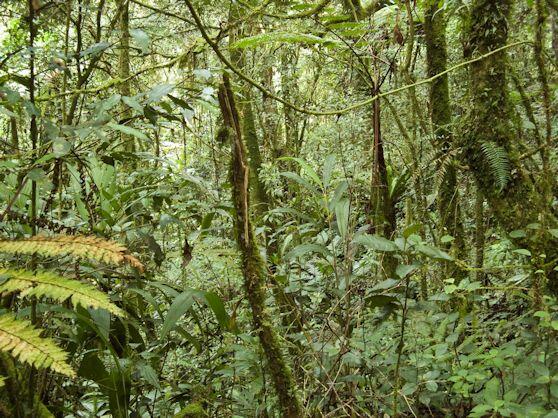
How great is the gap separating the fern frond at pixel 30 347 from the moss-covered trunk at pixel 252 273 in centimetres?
95

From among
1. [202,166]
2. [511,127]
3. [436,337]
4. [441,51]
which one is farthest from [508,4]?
[202,166]

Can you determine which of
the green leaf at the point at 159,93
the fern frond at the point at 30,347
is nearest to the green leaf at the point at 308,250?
the green leaf at the point at 159,93

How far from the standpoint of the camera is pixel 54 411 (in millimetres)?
2029

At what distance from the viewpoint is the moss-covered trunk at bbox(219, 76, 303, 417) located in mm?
1893

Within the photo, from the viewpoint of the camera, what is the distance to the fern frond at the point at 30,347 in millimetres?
957

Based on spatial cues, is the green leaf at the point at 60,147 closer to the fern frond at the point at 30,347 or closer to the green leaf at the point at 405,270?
the fern frond at the point at 30,347

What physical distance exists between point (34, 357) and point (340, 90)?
526cm

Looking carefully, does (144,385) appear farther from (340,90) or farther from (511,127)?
(340,90)

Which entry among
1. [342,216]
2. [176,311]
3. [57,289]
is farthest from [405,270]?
[57,289]

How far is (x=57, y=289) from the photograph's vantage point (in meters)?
1.11

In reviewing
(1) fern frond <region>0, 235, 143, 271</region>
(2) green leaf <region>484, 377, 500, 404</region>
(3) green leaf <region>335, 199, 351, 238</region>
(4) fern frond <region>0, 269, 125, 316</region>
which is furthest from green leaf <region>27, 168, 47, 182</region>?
(2) green leaf <region>484, 377, 500, 404</region>

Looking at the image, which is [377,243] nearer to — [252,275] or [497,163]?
[252,275]

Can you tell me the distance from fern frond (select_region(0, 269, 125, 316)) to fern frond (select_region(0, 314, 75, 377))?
0.08 meters

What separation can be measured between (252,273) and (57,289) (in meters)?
0.91
